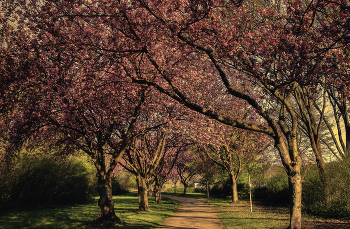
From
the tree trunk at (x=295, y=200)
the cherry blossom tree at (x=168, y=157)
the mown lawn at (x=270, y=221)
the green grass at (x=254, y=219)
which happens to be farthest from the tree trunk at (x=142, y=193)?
the tree trunk at (x=295, y=200)

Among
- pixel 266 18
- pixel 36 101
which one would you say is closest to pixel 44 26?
pixel 36 101

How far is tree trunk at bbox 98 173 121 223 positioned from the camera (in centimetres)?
1485

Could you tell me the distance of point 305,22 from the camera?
944 cm

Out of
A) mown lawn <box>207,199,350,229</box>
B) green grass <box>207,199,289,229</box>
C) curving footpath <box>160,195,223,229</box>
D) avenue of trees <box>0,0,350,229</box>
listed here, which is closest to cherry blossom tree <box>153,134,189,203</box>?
curving footpath <box>160,195,223,229</box>

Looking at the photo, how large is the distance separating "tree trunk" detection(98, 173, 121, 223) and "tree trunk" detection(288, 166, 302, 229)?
9099mm

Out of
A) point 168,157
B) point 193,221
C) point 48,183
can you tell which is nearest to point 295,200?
point 193,221

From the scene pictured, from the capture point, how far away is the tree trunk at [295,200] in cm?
979

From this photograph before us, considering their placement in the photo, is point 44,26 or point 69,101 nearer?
point 44,26

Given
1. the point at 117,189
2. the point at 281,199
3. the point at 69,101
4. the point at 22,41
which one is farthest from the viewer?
the point at 117,189

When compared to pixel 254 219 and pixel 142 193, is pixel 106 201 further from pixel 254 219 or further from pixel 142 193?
pixel 254 219

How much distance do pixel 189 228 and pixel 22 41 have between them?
1127 centimetres

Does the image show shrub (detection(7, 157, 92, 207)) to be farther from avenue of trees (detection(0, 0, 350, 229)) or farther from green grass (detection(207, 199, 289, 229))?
green grass (detection(207, 199, 289, 229))

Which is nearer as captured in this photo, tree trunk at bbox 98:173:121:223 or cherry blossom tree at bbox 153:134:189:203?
tree trunk at bbox 98:173:121:223

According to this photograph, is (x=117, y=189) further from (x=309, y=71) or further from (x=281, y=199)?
(x=309, y=71)
